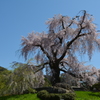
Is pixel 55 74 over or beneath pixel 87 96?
over

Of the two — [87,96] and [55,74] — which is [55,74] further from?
[87,96]

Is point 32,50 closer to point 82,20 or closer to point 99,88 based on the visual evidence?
point 82,20

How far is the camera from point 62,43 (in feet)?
70.0

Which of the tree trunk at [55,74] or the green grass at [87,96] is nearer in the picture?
the green grass at [87,96]

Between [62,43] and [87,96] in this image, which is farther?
[62,43]

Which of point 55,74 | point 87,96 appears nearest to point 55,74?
point 55,74

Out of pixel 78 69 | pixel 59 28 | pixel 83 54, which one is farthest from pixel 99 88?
pixel 59 28

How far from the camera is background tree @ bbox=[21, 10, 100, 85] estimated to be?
2055cm

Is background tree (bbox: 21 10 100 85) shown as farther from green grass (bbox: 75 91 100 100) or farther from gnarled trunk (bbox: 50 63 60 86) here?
green grass (bbox: 75 91 100 100)

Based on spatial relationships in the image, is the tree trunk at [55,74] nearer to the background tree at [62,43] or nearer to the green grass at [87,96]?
the background tree at [62,43]

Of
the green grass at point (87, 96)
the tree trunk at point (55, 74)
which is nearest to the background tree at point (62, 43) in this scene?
the tree trunk at point (55, 74)

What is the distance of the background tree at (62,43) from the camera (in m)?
20.5

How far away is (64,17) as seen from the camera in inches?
885

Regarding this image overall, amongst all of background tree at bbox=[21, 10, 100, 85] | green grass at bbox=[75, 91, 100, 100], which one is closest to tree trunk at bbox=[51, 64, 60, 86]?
background tree at bbox=[21, 10, 100, 85]
